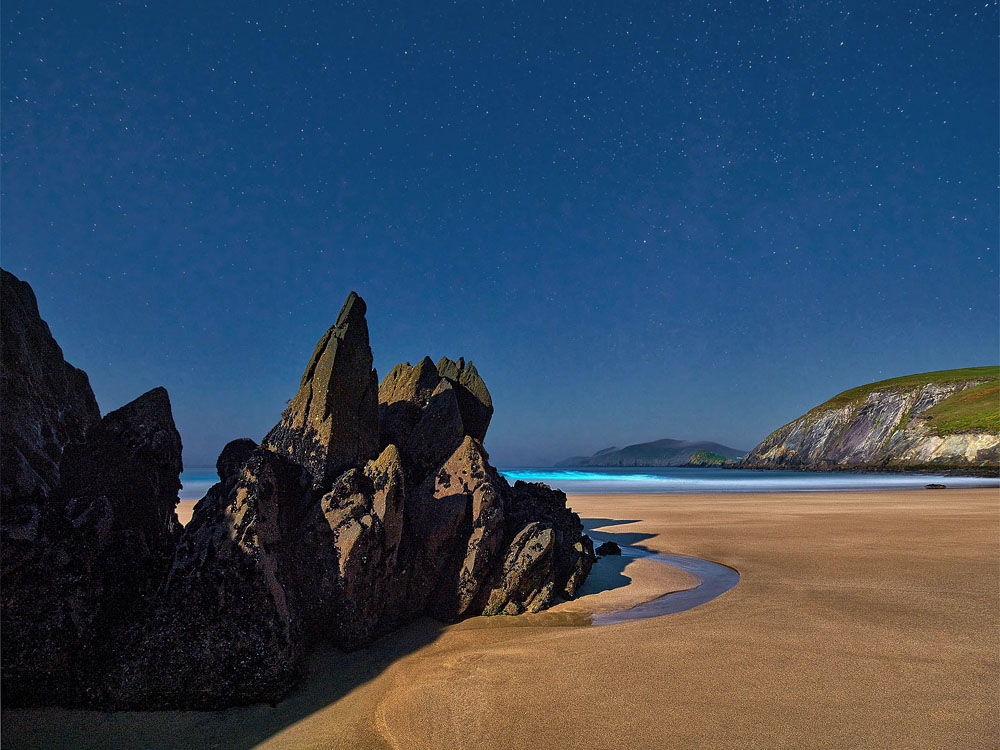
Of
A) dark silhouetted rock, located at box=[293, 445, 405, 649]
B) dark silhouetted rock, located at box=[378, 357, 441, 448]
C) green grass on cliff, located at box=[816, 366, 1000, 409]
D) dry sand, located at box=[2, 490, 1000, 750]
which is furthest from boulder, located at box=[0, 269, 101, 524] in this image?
green grass on cliff, located at box=[816, 366, 1000, 409]

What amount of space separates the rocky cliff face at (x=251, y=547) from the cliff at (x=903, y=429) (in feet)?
208

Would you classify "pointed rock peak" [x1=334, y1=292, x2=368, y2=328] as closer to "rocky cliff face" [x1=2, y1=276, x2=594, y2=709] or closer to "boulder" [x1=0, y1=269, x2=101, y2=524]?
"rocky cliff face" [x1=2, y1=276, x2=594, y2=709]

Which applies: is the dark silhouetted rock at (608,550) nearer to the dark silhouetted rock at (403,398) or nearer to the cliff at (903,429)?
the dark silhouetted rock at (403,398)

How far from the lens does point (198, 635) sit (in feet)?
11.6

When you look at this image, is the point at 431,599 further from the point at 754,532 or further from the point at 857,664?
the point at 754,532

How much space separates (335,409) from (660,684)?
177 inches

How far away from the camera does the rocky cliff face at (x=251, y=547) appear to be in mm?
3443

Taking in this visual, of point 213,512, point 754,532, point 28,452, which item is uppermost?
point 28,452

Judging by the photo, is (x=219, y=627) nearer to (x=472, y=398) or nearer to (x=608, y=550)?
(x=472, y=398)

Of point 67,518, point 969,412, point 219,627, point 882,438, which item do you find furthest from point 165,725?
point 882,438

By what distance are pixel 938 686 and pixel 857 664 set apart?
520 mm

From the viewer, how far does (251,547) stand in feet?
12.9

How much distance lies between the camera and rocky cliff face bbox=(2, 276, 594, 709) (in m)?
3.44

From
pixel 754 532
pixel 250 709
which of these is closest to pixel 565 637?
pixel 250 709
